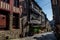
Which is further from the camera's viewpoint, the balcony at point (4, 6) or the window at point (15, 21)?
the window at point (15, 21)

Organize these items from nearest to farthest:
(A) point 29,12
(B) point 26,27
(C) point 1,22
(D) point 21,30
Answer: (C) point 1,22
(D) point 21,30
(B) point 26,27
(A) point 29,12

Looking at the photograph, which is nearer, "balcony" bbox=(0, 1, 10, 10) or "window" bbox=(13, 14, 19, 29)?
"balcony" bbox=(0, 1, 10, 10)

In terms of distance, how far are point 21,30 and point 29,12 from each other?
6.28 meters

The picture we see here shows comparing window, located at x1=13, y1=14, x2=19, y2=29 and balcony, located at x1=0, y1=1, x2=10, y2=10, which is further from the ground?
balcony, located at x1=0, y1=1, x2=10, y2=10

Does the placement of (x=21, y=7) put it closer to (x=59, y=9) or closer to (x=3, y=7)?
(x=3, y=7)

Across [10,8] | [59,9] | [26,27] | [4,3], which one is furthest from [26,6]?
[59,9]

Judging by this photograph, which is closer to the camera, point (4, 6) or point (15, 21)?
point (4, 6)

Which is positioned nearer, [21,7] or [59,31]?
[59,31]

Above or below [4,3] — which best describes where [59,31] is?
below

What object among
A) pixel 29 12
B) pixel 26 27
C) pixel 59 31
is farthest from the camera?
pixel 29 12

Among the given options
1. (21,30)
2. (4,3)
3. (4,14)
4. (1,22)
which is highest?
(4,3)

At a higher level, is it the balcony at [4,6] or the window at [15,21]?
the balcony at [4,6]

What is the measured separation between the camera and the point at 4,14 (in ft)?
67.3

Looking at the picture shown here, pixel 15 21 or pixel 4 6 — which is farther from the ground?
pixel 4 6
